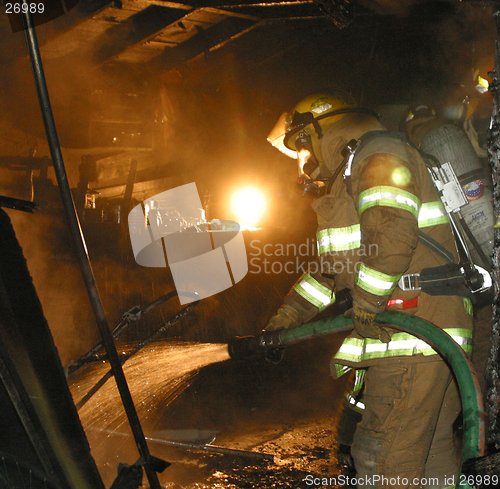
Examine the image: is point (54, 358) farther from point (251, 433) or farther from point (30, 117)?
point (30, 117)

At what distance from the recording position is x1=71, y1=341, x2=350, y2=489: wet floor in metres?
2.96

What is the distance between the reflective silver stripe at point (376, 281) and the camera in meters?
2.12

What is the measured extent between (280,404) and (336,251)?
94.8 inches

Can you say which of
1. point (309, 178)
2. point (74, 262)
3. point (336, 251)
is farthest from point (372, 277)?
point (74, 262)

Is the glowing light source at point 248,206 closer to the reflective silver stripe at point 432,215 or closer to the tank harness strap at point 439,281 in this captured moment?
the reflective silver stripe at point 432,215

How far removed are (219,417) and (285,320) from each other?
5.14ft

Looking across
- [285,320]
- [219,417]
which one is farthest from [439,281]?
[219,417]

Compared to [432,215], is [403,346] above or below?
below

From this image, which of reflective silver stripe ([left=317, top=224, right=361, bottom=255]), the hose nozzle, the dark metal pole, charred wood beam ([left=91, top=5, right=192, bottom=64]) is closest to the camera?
the dark metal pole

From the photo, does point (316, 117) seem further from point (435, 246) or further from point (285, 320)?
point (285, 320)

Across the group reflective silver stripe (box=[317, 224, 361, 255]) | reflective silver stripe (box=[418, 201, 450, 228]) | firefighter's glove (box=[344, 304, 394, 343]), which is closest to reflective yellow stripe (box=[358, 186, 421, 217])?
reflective silver stripe (box=[418, 201, 450, 228])

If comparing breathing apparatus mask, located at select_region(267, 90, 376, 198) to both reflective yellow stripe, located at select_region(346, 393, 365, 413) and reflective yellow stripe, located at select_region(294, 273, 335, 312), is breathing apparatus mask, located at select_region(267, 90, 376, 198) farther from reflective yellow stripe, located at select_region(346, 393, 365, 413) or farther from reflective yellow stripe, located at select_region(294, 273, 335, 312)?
reflective yellow stripe, located at select_region(346, 393, 365, 413)

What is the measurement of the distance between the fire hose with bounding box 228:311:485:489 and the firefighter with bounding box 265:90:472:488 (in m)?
0.15

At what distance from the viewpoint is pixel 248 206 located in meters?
7.04
